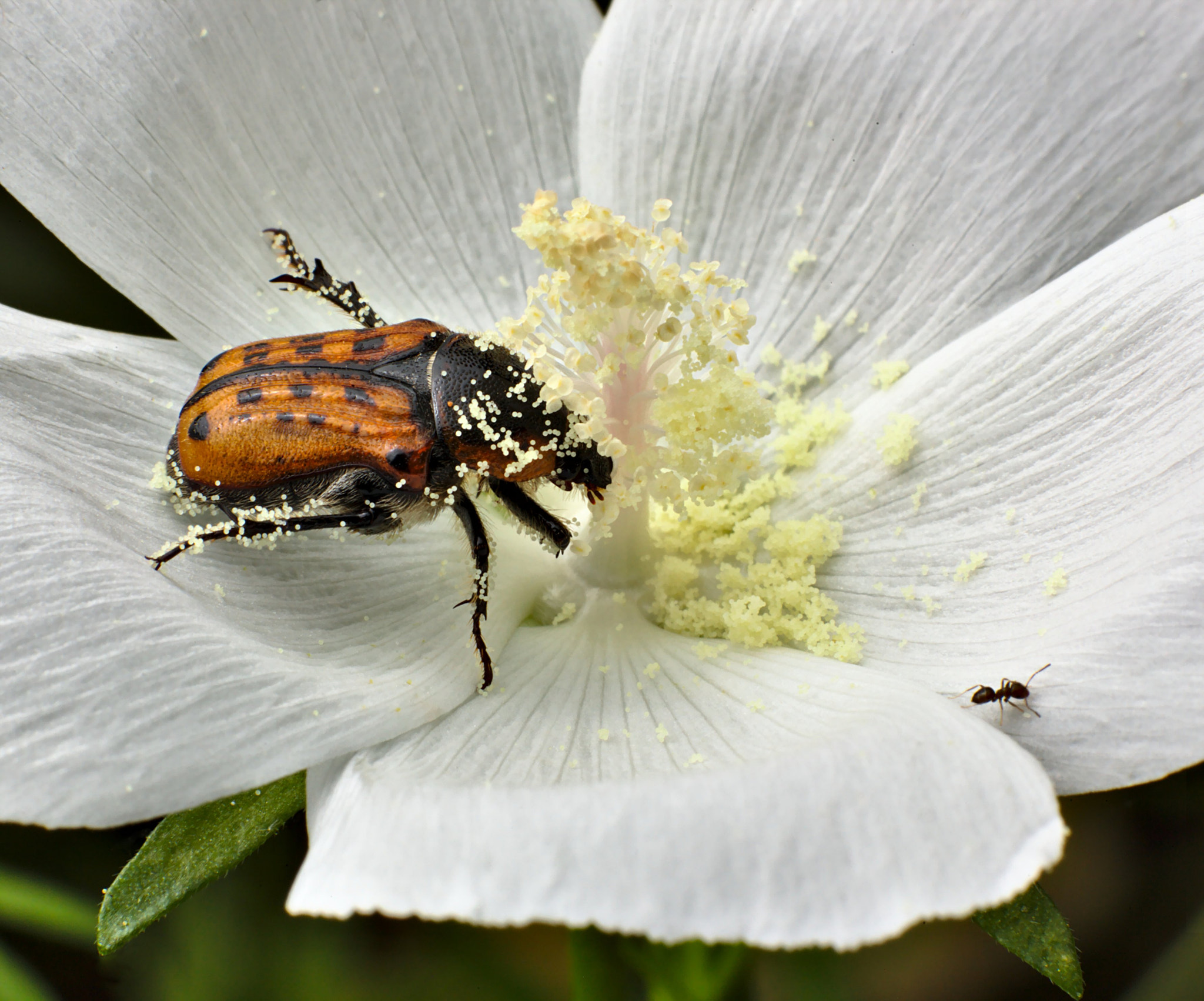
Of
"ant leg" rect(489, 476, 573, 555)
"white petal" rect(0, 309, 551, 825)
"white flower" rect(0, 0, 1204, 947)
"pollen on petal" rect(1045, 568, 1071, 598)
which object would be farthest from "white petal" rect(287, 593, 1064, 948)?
"ant leg" rect(489, 476, 573, 555)

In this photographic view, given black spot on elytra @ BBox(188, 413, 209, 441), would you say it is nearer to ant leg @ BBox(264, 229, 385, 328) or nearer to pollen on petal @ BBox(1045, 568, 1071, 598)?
ant leg @ BBox(264, 229, 385, 328)

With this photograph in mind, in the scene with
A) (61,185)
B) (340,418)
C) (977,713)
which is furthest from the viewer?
(61,185)

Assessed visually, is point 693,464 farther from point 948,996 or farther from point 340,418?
point 948,996

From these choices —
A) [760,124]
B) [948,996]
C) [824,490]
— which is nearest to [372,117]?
[760,124]

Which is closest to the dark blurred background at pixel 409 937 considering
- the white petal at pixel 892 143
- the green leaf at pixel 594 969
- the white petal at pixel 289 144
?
the green leaf at pixel 594 969

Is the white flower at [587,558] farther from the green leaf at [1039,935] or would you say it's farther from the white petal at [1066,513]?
the green leaf at [1039,935]

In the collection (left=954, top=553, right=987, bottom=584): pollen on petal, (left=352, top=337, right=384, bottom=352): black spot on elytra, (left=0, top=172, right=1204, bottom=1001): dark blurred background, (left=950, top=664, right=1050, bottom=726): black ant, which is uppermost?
(left=352, top=337, right=384, bottom=352): black spot on elytra
